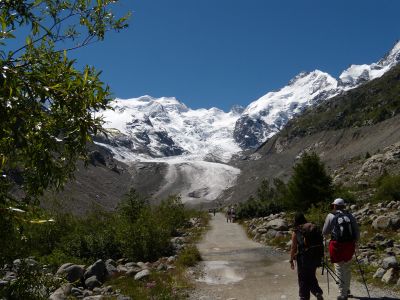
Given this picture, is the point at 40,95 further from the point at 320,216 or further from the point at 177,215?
the point at 177,215

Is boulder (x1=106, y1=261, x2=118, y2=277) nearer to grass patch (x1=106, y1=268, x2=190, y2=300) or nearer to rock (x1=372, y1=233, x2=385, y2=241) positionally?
grass patch (x1=106, y1=268, x2=190, y2=300)

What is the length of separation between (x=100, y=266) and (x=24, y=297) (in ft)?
43.1

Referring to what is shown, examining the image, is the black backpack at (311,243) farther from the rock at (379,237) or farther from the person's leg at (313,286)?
the rock at (379,237)

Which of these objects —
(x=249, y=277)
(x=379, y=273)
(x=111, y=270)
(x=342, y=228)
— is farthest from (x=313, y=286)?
(x=111, y=270)

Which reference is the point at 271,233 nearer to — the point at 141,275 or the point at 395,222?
the point at 395,222

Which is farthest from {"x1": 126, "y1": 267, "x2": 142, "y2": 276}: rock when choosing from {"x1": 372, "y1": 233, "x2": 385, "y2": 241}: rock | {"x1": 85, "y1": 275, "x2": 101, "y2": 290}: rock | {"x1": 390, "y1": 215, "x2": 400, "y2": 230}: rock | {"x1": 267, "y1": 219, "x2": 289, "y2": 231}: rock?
{"x1": 267, "y1": 219, "x2": 289, "y2": 231}: rock

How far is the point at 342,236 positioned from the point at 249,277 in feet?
21.8

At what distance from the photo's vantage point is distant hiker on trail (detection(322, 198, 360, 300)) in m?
9.91

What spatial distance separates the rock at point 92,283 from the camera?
53.7 ft

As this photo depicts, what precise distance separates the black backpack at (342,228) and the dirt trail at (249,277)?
7.47 feet

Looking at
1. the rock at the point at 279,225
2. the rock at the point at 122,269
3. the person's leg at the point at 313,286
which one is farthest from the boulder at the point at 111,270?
the rock at the point at 279,225

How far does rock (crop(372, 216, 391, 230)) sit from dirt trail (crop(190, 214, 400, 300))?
4.77 m

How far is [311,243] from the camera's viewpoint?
1002 cm

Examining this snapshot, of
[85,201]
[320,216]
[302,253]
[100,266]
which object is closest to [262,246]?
[320,216]
